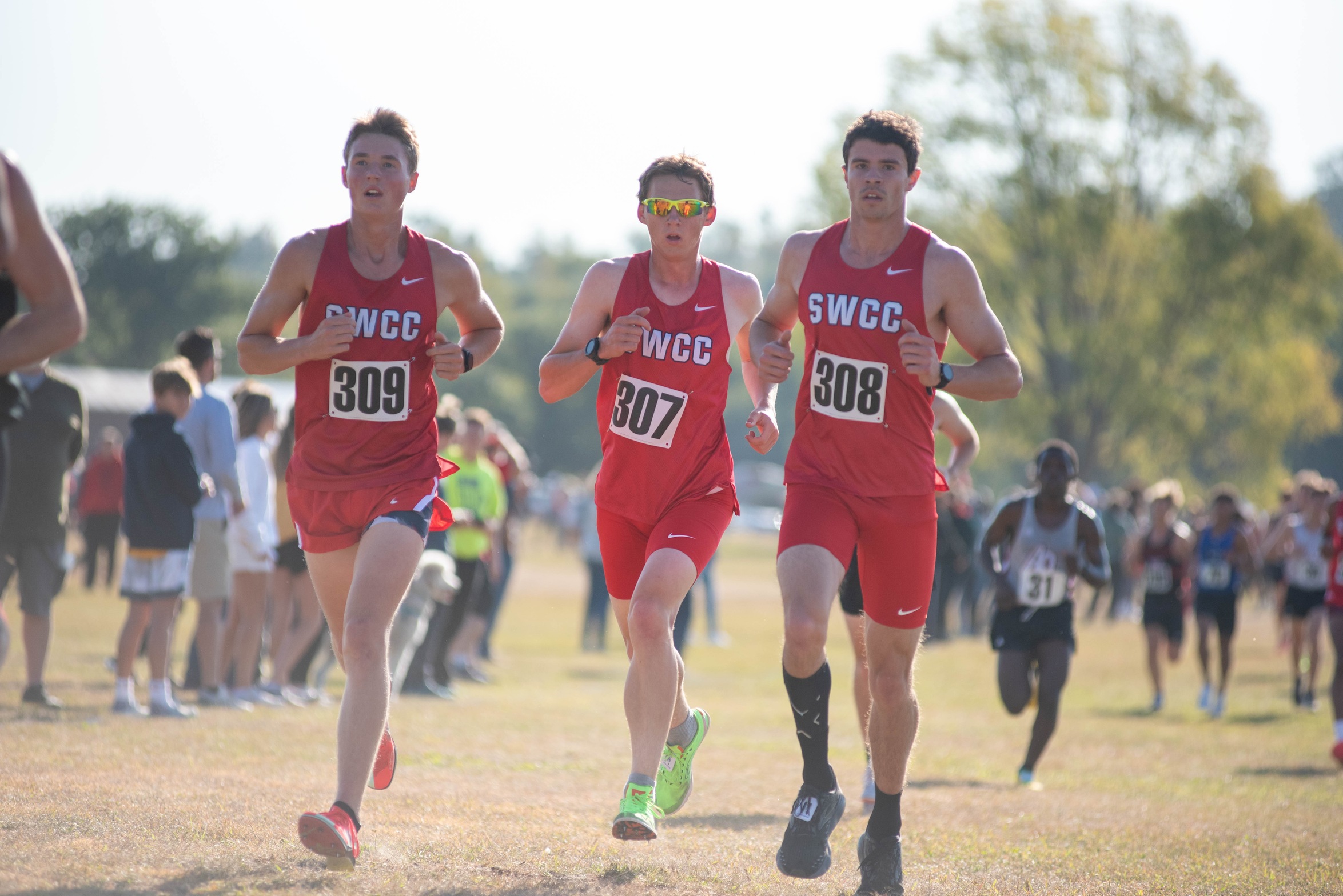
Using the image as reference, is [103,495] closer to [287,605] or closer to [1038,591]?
[287,605]

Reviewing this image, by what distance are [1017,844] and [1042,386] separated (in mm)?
30229

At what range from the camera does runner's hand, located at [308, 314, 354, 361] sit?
15.9 ft

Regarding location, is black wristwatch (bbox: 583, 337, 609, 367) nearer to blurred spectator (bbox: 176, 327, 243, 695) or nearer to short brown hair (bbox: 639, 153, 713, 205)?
short brown hair (bbox: 639, 153, 713, 205)

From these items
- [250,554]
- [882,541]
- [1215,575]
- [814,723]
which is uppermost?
[882,541]

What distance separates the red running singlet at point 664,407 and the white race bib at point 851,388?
1.52 ft

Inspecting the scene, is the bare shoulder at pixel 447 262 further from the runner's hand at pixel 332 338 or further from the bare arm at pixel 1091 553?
the bare arm at pixel 1091 553

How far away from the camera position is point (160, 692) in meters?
9.17

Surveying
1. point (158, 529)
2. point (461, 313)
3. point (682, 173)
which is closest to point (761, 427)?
point (682, 173)

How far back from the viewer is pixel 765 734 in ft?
36.1

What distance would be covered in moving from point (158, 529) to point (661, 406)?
5.29 metres

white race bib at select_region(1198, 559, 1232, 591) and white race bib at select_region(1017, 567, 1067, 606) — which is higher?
white race bib at select_region(1198, 559, 1232, 591)

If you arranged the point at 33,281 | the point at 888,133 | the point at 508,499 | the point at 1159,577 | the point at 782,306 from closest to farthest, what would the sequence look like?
the point at 33,281 < the point at 888,133 < the point at 782,306 < the point at 1159,577 < the point at 508,499

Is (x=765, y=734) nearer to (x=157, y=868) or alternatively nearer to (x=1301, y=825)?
(x=1301, y=825)

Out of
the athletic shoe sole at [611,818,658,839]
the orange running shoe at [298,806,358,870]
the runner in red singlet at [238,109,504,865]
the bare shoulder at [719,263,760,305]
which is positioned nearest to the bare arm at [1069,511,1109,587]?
the bare shoulder at [719,263,760,305]
